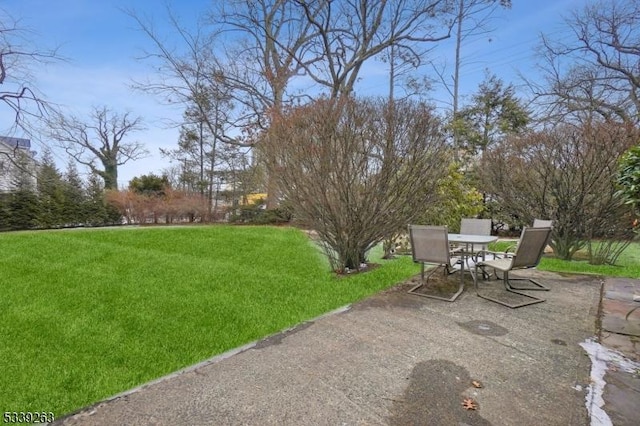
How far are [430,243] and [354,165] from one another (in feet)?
5.62

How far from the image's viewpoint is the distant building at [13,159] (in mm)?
11805

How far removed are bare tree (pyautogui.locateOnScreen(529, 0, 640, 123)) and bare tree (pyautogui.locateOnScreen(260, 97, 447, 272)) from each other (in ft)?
43.6

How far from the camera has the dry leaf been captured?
6.98 ft

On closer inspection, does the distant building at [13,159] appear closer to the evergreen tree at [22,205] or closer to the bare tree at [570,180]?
the evergreen tree at [22,205]

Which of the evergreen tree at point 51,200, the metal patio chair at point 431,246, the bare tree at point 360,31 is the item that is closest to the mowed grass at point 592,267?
the metal patio chair at point 431,246

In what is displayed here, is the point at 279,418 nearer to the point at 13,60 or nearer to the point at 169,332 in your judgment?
the point at 169,332

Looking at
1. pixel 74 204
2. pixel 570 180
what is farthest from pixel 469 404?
pixel 74 204

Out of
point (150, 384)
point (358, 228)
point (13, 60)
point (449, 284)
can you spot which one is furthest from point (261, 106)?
point (150, 384)

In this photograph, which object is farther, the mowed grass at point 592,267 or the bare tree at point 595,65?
the bare tree at point 595,65

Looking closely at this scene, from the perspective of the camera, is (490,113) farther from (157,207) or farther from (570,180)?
(157,207)

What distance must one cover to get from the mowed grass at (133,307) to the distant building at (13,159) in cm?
563

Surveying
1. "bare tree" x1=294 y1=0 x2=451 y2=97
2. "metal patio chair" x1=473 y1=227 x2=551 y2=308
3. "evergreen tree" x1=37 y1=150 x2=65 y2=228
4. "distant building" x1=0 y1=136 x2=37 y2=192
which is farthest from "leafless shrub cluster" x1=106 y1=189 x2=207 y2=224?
"metal patio chair" x1=473 y1=227 x2=551 y2=308

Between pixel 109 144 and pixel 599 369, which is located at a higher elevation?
pixel 109 144

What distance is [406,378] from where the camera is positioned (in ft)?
8.14
